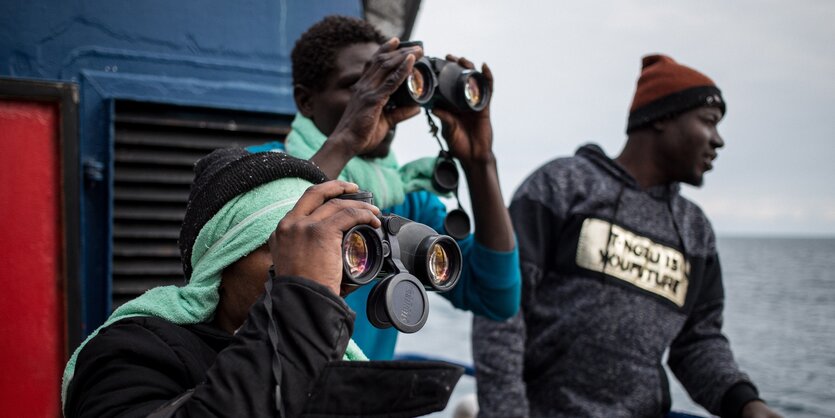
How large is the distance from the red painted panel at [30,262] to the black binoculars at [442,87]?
114cm

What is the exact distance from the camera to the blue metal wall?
2777mm

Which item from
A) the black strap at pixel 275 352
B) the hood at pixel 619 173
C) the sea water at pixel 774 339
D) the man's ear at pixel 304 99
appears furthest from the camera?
the sea water at pixel 774 339

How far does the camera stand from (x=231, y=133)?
306cm

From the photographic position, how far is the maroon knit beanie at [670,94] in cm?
313

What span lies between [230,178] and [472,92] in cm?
109

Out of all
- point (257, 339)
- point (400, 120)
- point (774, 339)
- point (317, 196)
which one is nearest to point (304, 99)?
point (400, 120)

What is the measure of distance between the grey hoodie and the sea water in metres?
0.43

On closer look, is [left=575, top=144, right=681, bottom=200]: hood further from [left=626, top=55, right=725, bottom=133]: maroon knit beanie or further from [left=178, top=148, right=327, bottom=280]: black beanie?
[left=178, top=148, right=327, bottom=280]: black beanie

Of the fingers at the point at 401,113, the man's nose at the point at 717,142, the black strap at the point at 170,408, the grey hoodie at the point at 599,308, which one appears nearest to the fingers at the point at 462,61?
the fingers at the point at 401,113

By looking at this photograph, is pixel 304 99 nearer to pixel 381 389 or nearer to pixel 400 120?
pixel 400 120

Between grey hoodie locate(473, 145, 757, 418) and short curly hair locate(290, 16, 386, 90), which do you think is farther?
grey hoodie locate(473, 145, 757, 418)

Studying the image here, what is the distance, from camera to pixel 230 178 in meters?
1.48

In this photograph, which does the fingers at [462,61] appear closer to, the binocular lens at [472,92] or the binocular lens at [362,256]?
the binocular lens at [472,92]

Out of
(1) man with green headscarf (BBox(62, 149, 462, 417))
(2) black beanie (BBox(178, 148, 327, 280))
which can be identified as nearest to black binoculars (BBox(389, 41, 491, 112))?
→ (2) black beanie (BBox(178, 148, 327, 280))
